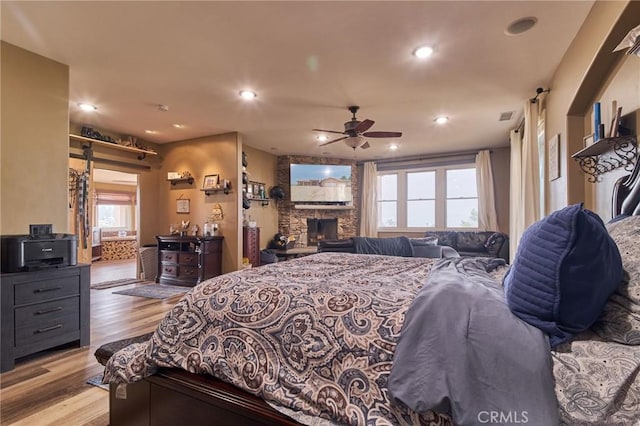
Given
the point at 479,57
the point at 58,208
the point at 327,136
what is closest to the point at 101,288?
the point at 58,208

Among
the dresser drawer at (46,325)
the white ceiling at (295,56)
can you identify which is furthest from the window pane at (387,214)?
the dresser drawer at (46,325)

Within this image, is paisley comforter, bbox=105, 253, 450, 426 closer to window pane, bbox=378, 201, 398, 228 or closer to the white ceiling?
the white ceiling

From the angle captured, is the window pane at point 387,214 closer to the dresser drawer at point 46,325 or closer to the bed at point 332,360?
the bed at point 332,360

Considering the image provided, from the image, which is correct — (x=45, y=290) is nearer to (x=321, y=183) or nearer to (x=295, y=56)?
(x=295, y=56)

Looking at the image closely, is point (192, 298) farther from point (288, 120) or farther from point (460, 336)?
point (288, 120)

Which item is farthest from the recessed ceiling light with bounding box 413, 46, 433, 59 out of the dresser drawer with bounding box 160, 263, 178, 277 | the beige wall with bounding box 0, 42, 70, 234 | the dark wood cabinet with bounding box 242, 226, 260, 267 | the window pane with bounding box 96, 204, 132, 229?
the window pane with bounding box 96, 204, 132, 229

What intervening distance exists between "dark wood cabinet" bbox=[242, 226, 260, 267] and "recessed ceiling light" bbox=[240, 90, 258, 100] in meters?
2.71

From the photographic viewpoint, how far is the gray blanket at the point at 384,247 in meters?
4.26

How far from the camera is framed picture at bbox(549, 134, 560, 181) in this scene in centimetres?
274

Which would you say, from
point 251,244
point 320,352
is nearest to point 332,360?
point 320,352

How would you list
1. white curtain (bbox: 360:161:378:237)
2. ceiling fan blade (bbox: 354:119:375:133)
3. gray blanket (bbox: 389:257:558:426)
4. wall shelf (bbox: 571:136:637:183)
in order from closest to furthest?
gray blanket (bbox: 389:257:558:426) < wall shelf (bbox: 571:136:637:183) < ceiling fan blade (bbox: 354:119:375:133) < white curtain (bbox: 360:161:378:237)

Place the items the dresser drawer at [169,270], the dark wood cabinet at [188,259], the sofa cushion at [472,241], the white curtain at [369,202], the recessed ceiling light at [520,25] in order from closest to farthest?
the recessed ceiling light at [520,25]
the dark wood cabinet at [188,259]
the dresser drawer at [169,270]
the sofa cushion at [472,241]
the white curtain at [369,202]

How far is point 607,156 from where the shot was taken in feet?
6.47

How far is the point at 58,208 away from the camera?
2.86 meters
